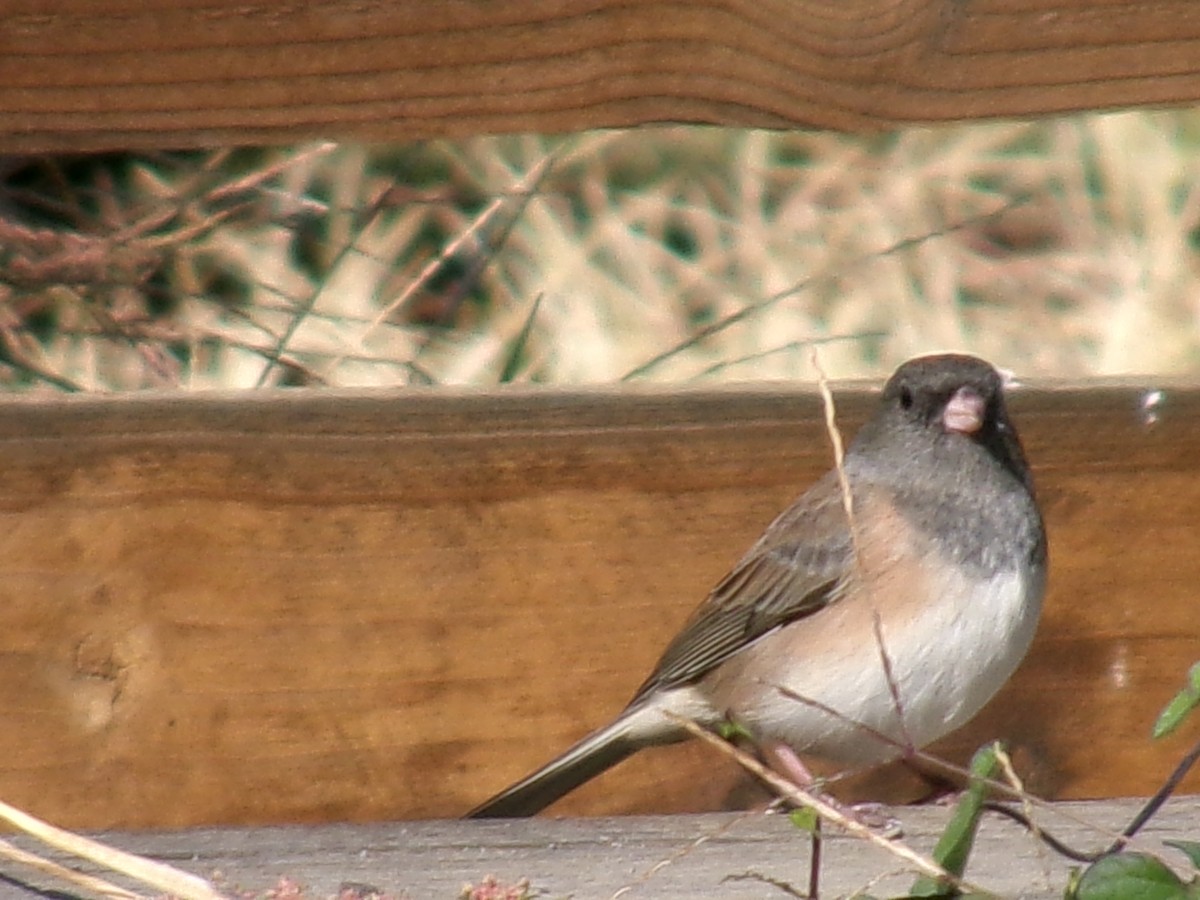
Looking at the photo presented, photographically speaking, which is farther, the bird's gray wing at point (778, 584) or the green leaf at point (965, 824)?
the bird's gray wing at point (778, 584)

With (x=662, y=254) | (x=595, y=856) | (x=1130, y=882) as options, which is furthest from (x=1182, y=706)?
(x=662, y=254)

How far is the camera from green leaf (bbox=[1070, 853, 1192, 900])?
98 centimetres

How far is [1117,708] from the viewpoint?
6.72 feet

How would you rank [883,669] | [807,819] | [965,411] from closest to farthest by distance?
1. [807,819]
2. [883,669]
3. [965,411]

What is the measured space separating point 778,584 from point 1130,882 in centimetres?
137

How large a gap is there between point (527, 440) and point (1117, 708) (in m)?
0.70

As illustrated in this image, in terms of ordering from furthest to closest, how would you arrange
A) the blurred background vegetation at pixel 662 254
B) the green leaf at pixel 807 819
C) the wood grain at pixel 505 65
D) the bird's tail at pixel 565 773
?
the blurred background vegetation at pixel 662 254
the bird's tail at pixel 565 773
the wood grain at pixel 505 65
the green leaf at pixel 807 819

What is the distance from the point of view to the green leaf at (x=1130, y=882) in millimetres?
981

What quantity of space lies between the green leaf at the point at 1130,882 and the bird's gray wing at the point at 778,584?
1083 millimetres

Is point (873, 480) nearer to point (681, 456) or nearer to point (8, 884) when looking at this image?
point (681, 456)

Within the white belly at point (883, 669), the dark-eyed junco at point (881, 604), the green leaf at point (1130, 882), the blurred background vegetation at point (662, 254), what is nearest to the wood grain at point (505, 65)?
the dark-eyed junco at point (881, 604)

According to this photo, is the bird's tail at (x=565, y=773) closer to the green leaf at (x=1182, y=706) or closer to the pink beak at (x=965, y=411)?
the pink beak at (x=965, y=411)

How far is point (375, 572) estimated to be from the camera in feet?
6.20

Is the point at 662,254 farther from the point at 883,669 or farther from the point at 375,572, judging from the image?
the point at 375,572
